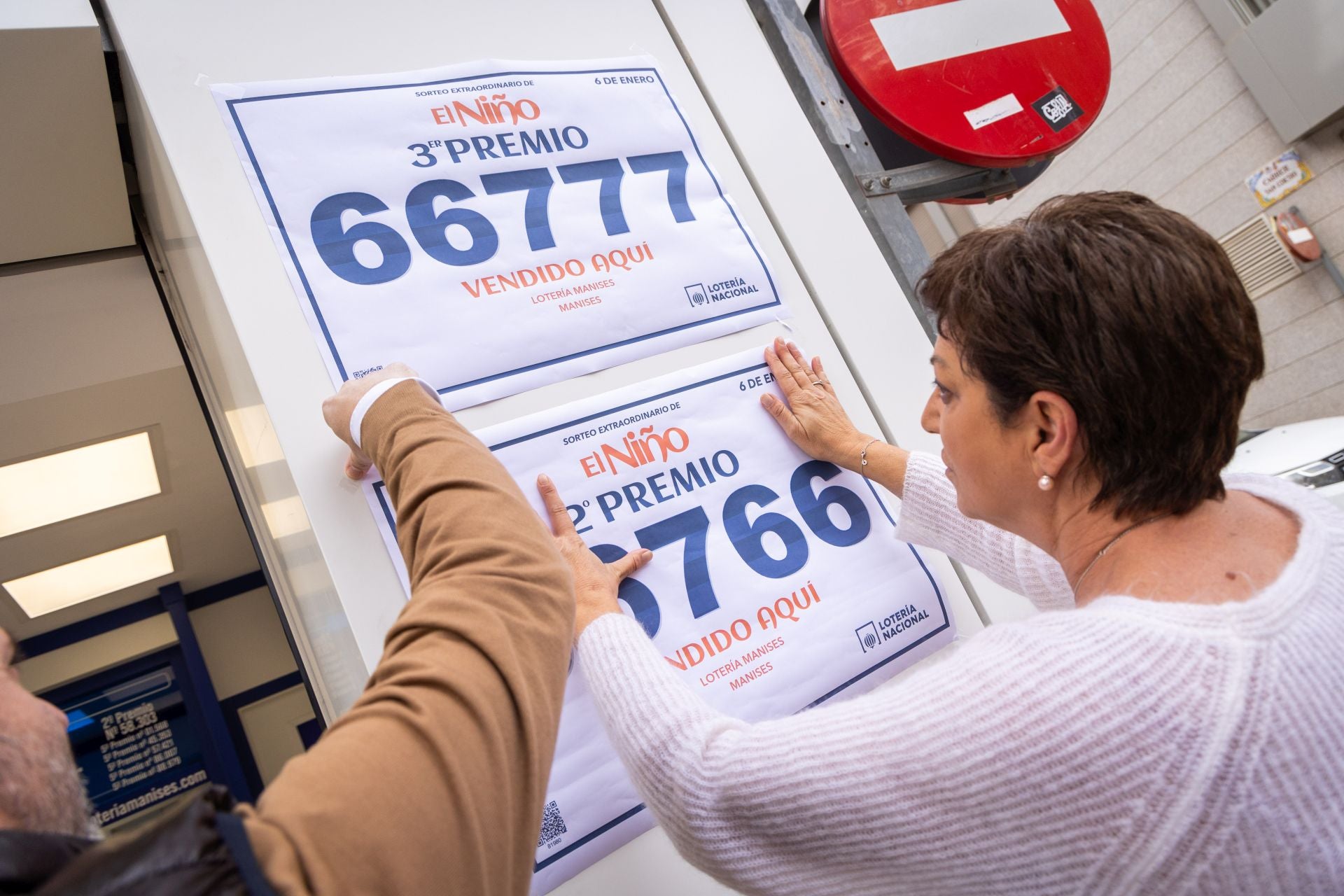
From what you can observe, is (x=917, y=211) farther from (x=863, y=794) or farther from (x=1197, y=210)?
(x=863, y=794)

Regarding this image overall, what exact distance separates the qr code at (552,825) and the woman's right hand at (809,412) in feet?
1.83

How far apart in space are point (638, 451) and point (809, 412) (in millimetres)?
261

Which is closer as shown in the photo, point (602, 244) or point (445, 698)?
point (445, 698)

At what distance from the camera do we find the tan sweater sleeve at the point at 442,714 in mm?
432

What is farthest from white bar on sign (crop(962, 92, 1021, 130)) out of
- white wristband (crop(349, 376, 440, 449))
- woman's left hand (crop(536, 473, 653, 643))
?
white wristband (crop(349, 376, 440, 449))

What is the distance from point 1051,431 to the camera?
790mm

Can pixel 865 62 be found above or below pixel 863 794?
above

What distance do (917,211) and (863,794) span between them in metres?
Result: 7.85

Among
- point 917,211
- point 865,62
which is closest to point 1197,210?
point 917,211

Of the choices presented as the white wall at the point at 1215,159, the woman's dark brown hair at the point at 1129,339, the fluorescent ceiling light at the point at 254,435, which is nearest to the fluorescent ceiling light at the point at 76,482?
the fluorescent ceiling light at the point at 254,435

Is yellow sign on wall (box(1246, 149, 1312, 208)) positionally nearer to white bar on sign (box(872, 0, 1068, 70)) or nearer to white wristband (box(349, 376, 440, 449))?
white bar on sign (box(872, 0, 1068, 70))

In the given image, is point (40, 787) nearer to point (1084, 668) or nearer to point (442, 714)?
point (442, 714)

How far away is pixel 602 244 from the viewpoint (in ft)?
3.53

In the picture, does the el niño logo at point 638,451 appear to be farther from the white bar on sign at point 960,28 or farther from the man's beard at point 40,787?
the white bar on sign at point 960,28
